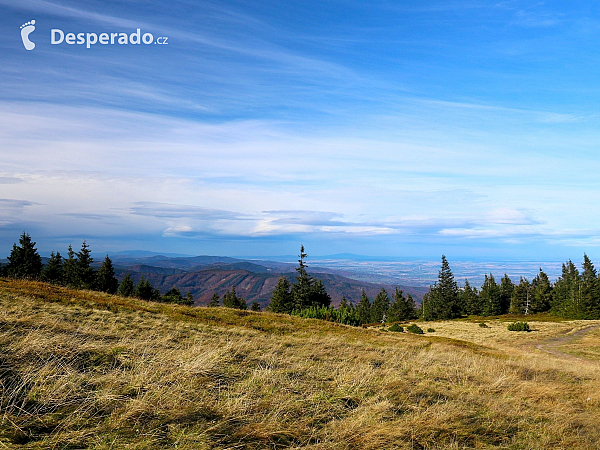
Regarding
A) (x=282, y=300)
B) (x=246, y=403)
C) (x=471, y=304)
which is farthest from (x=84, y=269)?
(x=471, y=304)

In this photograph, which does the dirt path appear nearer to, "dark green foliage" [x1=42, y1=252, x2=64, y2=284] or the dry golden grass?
the dry golden grass

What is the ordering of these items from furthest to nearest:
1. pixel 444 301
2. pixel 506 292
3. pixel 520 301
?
pixel 506 292 → pixel 520 301 → pixel 444 301

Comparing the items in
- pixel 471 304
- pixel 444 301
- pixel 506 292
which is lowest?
pixel 471 304

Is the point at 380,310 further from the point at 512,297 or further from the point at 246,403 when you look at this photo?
the point at 246,403

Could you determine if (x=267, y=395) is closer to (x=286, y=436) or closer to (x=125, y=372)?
(x=286, y=436)

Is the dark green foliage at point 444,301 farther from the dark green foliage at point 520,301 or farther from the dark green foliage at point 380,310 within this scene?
the dark green foliage at point 520,301

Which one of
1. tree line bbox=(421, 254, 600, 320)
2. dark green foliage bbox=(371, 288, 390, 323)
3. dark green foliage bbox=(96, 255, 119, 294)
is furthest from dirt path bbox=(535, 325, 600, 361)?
dark green foliage bbox=(96, 255, 119, 294)

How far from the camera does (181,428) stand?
15.7 feet

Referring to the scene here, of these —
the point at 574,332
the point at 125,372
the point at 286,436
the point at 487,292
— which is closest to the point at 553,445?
the point at 286,436

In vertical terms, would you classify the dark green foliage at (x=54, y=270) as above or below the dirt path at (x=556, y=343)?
above

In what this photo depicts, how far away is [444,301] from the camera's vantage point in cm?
9156

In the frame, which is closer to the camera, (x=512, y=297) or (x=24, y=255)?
(x=24, y=255)

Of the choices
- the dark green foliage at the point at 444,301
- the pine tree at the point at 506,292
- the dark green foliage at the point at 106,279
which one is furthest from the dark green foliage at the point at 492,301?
the dark green foliage at the point at 106,279

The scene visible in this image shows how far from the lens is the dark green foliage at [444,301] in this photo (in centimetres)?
9119
